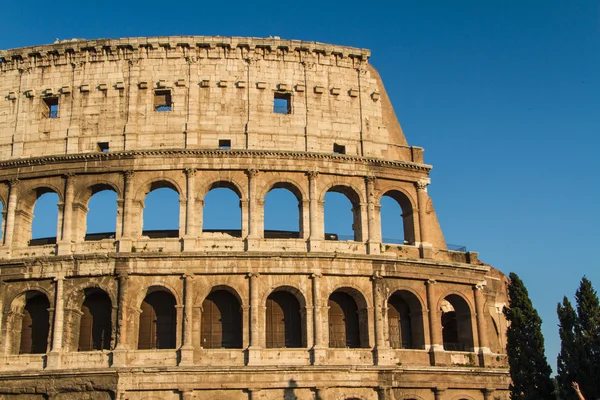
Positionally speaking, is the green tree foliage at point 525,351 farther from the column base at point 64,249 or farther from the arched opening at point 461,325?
the column base at point 64,249

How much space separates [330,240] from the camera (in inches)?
1232

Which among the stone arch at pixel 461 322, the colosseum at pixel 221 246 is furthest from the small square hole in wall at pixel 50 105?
the stone arch at pixel 461 322

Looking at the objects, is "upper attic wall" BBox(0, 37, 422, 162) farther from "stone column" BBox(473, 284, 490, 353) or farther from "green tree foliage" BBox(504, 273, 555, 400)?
"green tree foliage" BBox(504, 273, 555, 400)

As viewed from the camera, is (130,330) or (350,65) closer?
(130,330)

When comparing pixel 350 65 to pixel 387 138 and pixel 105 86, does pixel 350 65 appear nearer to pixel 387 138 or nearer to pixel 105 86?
pixel 387 138

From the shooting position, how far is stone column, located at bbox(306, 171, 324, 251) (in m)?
30.6

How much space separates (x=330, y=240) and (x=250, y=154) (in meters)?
4.58

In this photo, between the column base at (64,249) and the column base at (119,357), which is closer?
the column base at (119,357)

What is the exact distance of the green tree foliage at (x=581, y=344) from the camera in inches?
987

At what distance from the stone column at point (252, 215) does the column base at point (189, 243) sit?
195 cm

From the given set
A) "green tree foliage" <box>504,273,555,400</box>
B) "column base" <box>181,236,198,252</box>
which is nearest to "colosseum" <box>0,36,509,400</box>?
"column base" <box>181,236,198,252</box>

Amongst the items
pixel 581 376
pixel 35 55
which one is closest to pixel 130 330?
pixel 35 55

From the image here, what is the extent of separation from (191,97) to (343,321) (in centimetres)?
1076

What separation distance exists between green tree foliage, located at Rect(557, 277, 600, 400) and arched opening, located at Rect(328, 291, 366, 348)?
8.05 m
